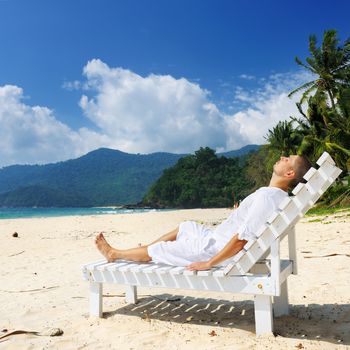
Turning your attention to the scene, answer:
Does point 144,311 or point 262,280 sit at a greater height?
point 262,280

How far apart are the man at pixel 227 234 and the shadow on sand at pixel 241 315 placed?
622mm

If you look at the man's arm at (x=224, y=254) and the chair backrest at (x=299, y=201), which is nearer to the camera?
the chair backrest at (x=299, y=201)

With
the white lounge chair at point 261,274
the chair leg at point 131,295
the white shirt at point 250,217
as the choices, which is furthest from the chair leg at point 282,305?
the chair leg at point 131,295

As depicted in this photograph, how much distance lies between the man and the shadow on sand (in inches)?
24.5

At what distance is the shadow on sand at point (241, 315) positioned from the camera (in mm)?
3362

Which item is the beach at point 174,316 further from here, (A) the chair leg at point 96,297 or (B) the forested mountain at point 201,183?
(B) the forested mountain at point 201,183

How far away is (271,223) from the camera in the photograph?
3.09 metres

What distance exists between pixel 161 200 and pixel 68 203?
60.8 meters

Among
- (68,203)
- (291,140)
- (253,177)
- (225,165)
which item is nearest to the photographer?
(291,140)

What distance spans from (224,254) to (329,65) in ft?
103

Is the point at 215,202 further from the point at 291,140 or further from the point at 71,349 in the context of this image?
the point at 71,349

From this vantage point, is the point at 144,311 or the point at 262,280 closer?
the point at 262,280

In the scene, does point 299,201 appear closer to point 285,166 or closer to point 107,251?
point 285,166

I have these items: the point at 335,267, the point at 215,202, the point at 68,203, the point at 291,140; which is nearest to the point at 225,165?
the point at 215,202
